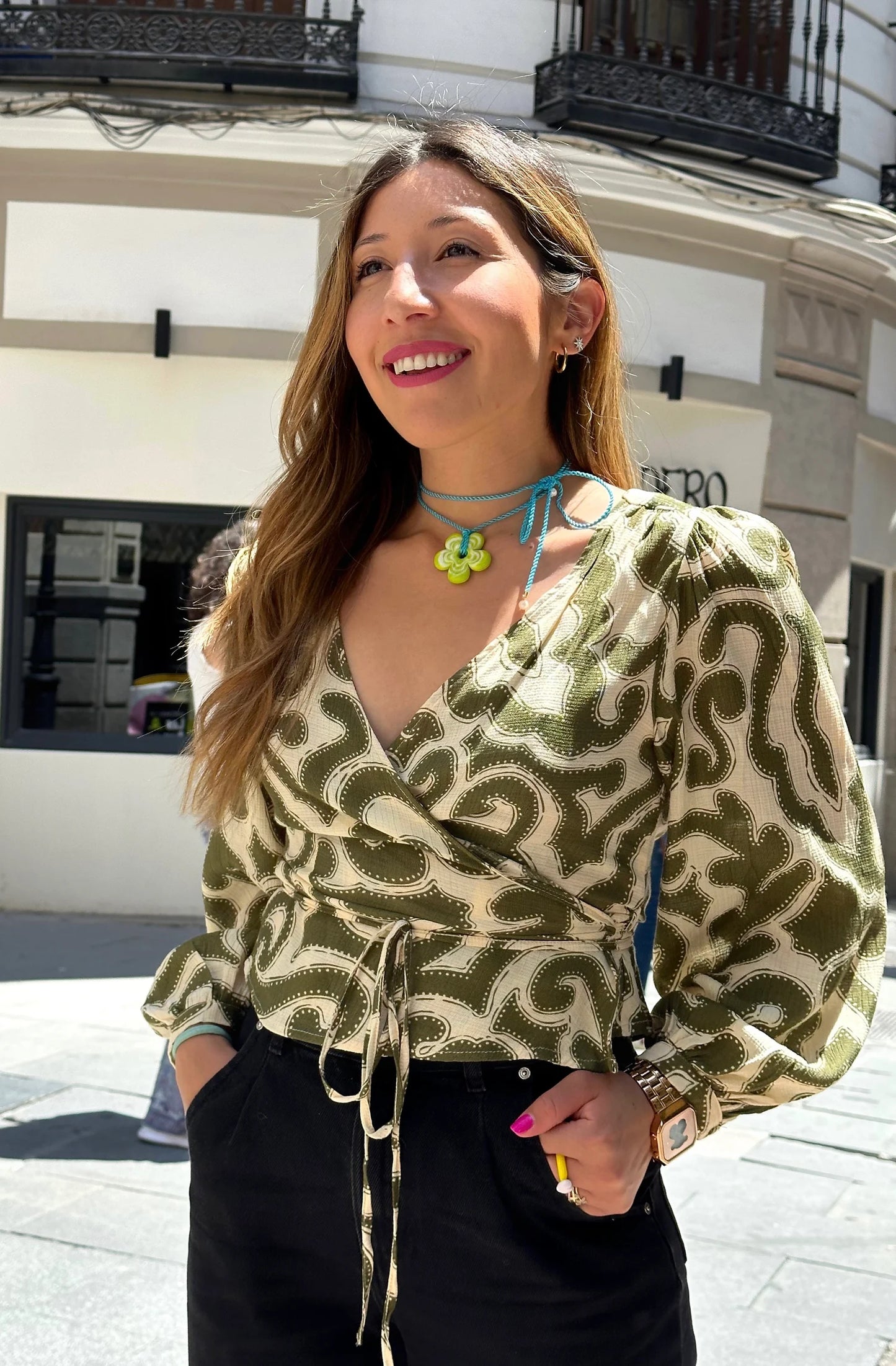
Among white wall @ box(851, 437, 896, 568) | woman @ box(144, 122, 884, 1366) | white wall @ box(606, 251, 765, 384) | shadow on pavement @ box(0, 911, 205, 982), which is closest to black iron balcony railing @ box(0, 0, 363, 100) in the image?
white wall @ box(606, 251, 765, 384)

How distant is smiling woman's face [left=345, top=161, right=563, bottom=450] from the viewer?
1582mm

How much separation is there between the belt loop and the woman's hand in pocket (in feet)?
0.18

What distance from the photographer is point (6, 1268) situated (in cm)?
346

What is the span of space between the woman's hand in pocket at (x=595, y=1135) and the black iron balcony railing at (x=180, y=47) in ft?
25.6

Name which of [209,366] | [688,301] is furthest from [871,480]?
[209,366]

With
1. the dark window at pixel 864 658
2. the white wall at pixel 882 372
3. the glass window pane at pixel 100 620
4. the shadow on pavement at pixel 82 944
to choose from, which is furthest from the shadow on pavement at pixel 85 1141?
the white wall at pixel 882 372

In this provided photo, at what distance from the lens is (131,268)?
27.3 feet

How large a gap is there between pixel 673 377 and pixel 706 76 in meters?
1.94

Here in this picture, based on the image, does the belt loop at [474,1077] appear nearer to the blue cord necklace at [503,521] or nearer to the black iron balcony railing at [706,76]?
the blue cord necklace at [503,521]

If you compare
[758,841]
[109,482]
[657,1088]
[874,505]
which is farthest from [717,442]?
[657,1088]

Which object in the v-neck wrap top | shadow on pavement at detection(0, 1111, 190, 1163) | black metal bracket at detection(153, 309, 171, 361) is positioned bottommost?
shadow on pavement at detection(0, 1111, 190, 1163)

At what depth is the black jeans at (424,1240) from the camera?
1.36 metres

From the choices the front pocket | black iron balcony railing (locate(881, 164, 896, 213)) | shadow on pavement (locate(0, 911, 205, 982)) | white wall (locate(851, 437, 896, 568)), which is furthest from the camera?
A: white wall (locate(851, 437, 896, 568))

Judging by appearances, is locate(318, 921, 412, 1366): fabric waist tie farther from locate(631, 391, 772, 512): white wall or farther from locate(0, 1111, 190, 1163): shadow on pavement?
locate(631, 391, 772, 512): white wall
